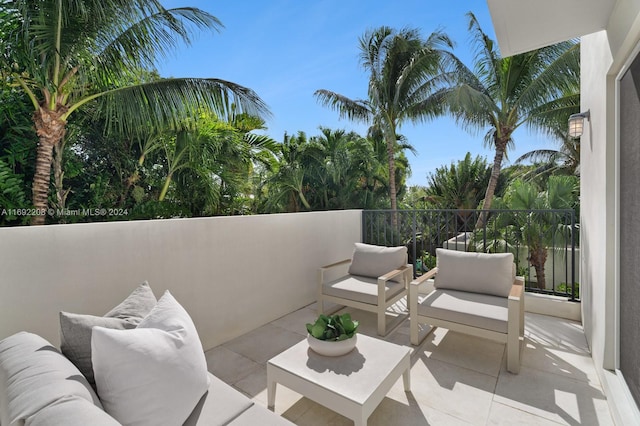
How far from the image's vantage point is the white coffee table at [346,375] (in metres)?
1.69

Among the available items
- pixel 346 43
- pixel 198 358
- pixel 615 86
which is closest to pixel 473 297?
pixel 615 86

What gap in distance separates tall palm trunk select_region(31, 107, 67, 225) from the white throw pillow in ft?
13.1

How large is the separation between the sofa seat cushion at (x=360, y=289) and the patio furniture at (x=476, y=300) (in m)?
0.43

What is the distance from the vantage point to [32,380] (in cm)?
101

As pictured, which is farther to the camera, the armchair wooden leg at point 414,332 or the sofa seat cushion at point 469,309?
the armchair wooden leg at point 414,332

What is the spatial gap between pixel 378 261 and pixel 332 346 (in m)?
1.97

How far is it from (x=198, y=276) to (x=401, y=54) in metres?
7.93

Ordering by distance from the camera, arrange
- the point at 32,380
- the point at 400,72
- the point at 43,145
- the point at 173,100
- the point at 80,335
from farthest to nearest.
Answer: the point at 400,72 < the point at 173,100 < the point at 43,145 < the point at 80,335 < the point at 32,380

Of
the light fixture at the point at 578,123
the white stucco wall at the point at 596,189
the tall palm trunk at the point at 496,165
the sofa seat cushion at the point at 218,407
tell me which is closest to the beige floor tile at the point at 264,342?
the sofa seat cushion at the point at 218,407

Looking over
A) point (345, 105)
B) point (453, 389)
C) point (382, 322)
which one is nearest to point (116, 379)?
point (453, 389)

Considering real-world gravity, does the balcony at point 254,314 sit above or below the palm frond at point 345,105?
below

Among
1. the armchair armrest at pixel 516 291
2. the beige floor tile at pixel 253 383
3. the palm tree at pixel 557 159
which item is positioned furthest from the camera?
the palm tree at pixel 557 159

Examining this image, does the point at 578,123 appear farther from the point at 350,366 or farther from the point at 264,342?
the point at 264,342

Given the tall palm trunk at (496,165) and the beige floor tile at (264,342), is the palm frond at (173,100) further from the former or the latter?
the tall palm trunk at (496,165)
